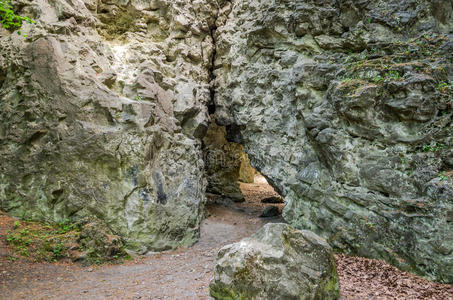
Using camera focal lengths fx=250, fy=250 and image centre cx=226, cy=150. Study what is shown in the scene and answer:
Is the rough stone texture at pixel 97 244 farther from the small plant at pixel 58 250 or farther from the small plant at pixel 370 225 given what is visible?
the small plant at pixel 370 225

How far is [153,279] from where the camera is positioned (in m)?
7.80

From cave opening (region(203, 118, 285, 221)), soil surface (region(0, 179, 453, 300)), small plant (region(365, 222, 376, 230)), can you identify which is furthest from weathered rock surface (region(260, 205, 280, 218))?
small plant (region(365, 222, 376, 230))

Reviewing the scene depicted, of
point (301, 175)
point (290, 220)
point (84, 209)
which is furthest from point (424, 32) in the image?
point (84, 209)

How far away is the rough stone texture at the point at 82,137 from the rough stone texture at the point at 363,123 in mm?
5495

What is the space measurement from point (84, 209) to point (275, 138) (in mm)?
9206

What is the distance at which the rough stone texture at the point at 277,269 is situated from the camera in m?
5.34

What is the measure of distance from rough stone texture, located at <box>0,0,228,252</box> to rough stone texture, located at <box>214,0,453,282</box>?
549 cm

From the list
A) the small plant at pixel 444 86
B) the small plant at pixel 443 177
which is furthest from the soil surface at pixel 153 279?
the small plant at pixel 444 86

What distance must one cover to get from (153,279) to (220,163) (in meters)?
13.3

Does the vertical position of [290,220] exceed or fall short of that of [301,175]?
it falls short

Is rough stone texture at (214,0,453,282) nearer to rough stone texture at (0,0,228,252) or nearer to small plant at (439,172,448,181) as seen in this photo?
small plant at (439,172,448,181)

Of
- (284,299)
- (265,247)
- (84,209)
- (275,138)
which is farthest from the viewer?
(275,138)

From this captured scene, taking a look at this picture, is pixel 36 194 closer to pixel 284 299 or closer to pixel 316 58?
pixel 284 299

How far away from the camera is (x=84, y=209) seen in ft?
33.2
